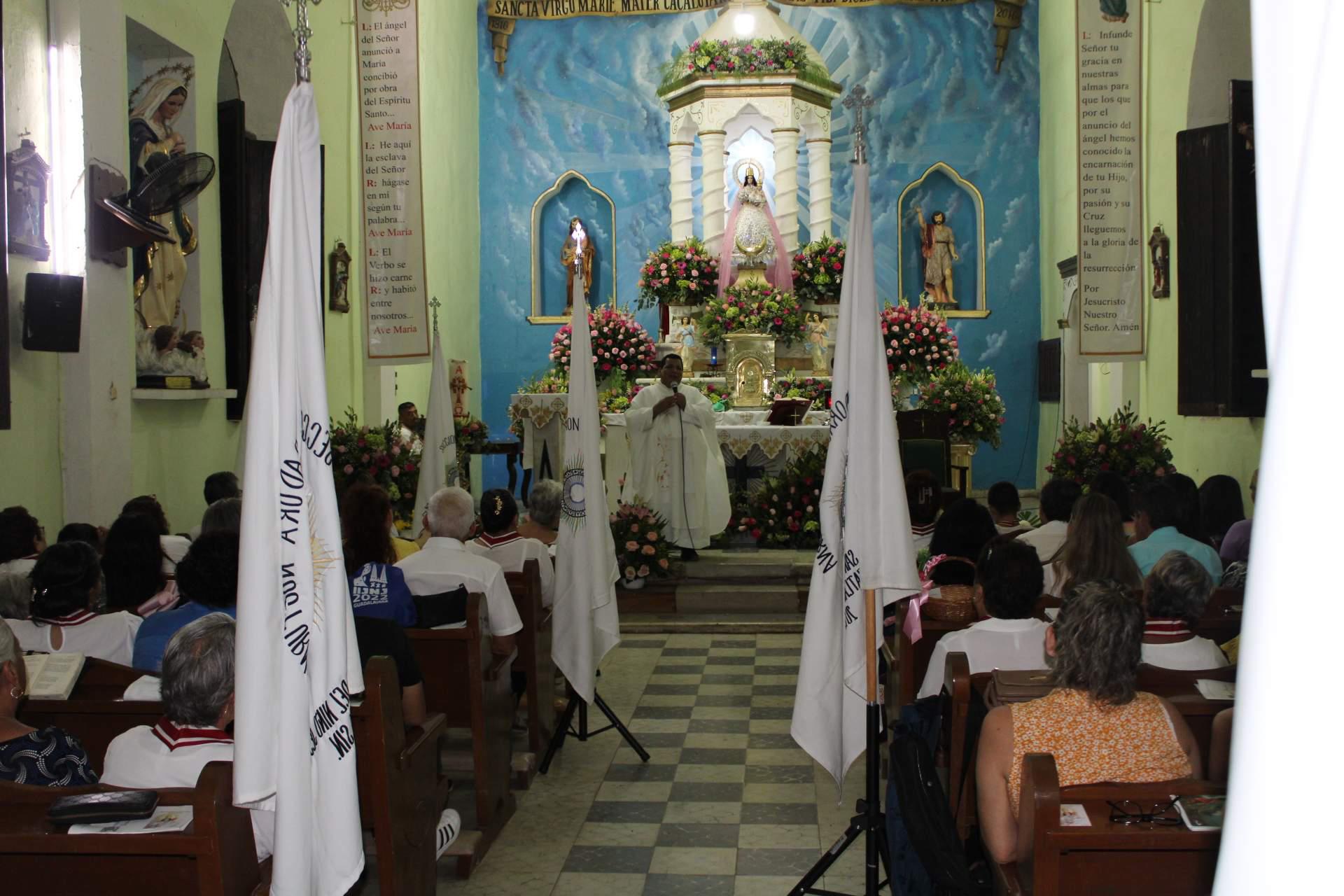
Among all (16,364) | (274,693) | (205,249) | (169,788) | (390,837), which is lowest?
(390,837)

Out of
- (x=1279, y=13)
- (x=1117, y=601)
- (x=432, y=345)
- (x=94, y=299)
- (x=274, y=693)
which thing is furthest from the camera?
(x=432, y=345)

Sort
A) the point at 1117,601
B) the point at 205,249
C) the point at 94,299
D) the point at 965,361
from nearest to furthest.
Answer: the point at 1117,601 < the point at 94,299 < the point at 205,249 < the point at 965,361

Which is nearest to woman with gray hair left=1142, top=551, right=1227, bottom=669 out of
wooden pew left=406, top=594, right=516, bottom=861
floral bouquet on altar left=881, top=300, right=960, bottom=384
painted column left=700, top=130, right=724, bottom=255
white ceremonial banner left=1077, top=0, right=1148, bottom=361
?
wooden pew left=406, top=594, right=516, bottom=861

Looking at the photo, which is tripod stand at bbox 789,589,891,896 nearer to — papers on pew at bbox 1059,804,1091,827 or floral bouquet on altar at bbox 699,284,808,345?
papers on pew at bbox 1059,804,1091,827

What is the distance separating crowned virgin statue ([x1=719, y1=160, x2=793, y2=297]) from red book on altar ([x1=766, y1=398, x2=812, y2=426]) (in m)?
3.51

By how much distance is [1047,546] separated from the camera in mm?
6145

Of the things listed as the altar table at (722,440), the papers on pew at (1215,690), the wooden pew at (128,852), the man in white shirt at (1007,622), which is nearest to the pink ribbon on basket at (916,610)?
the man in white shirt at (1007,622)

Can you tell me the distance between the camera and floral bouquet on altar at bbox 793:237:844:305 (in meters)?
14.0

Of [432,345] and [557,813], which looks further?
[432,345]

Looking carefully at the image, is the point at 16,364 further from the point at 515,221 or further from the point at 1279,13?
the point at 515,221

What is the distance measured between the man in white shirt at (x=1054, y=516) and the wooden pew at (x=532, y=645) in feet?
7.66

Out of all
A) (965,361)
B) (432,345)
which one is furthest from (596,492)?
(965,361)

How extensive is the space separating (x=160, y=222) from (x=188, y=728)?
673 centimetres

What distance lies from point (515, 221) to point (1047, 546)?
1182cm
